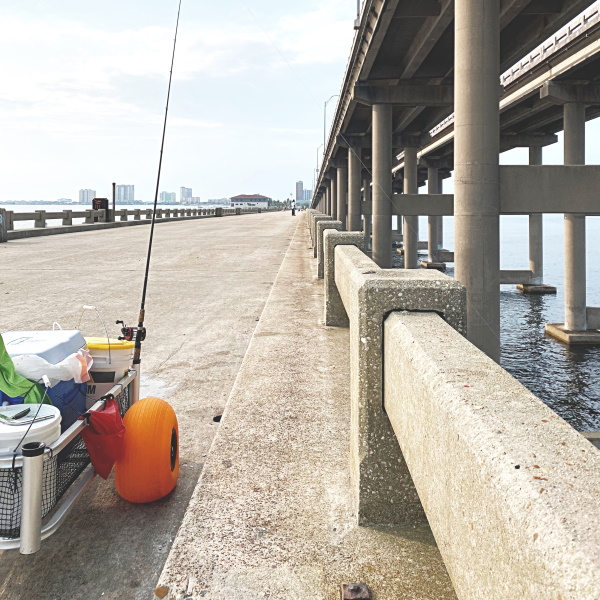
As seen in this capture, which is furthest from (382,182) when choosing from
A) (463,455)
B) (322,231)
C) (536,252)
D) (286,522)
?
(463,455)

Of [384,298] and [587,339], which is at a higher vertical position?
[384,298]

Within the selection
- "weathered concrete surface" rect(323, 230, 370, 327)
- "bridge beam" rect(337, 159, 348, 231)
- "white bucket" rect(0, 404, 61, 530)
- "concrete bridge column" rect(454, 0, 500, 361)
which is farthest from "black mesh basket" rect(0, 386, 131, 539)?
"bridge beam" rect(337, 159, 348, 231)

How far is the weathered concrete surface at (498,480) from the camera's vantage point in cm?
95

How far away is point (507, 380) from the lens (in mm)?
1667

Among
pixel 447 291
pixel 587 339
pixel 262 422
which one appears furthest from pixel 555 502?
pixel 587 339

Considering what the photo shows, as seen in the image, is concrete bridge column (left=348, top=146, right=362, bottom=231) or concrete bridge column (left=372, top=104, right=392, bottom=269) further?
concrete bridge column (left=348, top=146, right=362, bottom=231)

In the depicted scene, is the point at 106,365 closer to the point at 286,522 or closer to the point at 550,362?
the point at 286,522

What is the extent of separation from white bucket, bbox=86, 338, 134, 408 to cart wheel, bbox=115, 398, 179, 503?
428 millimetres

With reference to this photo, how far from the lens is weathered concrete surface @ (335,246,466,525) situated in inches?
98.6

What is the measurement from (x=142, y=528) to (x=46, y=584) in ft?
1.80

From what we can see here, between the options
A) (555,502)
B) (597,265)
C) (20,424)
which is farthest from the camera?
(597,265)

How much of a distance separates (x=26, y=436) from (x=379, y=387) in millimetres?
1448

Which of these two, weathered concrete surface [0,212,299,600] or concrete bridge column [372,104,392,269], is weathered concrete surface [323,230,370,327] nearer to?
weathered concrete surface [0,212,299,600]

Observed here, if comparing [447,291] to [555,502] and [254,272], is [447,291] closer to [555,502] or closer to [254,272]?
[555,502]
